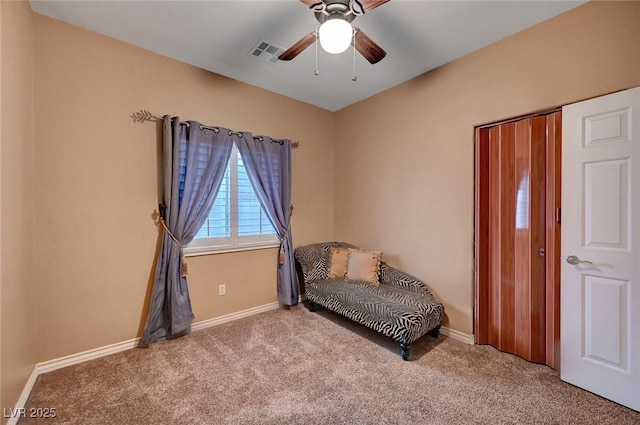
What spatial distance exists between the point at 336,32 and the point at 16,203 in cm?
227

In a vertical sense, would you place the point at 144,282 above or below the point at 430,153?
below

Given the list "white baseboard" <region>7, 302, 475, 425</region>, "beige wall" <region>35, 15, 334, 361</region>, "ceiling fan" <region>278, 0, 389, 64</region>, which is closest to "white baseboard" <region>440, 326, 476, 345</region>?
"white baseboard" <region>7, 302, 475, 425</region>

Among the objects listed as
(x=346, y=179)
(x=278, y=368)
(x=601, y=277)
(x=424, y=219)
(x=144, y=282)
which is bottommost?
(x=278, y=368)

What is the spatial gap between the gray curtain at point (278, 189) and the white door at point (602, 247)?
2636 mm

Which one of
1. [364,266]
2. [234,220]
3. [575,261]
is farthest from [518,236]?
[234,220]

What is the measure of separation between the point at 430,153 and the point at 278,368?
2.55m

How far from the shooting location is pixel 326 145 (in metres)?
4.05

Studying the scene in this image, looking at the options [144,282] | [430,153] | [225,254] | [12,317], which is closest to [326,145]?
[430,153]

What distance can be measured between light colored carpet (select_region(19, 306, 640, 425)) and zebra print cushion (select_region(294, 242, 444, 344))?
0.25m

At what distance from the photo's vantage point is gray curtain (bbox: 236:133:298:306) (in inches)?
127

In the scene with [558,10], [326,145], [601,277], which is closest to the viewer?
[601,277]

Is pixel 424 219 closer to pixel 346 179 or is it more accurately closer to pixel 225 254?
pixel 346 179

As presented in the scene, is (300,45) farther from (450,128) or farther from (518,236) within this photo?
(518,236)

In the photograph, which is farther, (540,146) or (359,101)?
(359,101)
